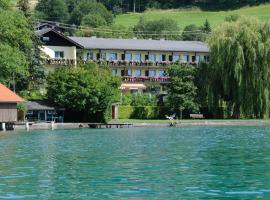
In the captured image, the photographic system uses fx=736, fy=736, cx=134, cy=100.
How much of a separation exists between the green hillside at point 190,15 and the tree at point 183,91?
252ft

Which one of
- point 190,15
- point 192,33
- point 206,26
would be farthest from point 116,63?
point 190,15

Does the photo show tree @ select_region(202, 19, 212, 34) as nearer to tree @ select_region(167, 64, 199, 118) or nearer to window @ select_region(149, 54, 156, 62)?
window @ select_region(149, 54, 156, 62)

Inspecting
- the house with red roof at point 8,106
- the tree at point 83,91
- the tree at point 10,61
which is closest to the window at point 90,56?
the tree at point 83,91

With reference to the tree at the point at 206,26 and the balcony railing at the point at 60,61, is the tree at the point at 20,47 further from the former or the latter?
the tree at the point at 206,26

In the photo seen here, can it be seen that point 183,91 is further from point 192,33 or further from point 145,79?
point 192,33

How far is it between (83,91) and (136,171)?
56.7 metres

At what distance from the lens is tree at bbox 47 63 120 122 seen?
88.9 meters

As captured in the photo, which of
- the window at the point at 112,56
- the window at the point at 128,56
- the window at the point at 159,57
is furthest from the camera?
the window at the point at 159,57

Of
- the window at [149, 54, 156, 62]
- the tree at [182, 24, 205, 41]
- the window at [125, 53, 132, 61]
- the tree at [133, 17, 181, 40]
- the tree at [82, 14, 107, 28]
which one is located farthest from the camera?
the tree at [82, 14, 107, 28]

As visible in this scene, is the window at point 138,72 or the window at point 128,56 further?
the window at point 138,72

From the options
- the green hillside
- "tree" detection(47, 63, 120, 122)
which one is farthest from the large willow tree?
the green hillside

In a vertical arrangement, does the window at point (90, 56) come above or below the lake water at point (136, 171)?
above

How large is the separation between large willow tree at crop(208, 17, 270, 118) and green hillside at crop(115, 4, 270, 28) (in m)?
84.9

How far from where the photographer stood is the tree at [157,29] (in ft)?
591
